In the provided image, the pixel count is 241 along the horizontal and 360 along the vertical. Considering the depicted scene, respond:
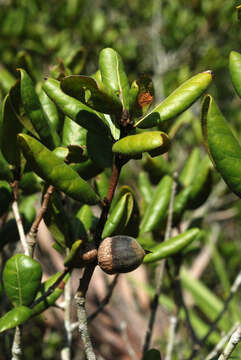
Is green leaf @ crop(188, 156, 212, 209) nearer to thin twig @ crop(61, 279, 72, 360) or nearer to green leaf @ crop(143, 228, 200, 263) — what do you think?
green leaf @ crop(143, 228, 200, 263)

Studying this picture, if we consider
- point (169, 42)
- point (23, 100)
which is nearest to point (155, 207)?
point (23, 100)

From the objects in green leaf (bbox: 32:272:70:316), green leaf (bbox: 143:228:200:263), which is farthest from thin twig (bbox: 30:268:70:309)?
green leaf (bbox: 143:228:200:263)

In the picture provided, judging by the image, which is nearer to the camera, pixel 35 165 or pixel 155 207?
pixel 35 165

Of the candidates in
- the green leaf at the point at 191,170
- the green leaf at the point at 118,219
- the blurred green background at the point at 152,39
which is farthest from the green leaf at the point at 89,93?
the blurred green background at the point at 152,39

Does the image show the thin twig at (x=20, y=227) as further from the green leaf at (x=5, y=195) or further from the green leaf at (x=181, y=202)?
the green leaf at (x=181, y=202)

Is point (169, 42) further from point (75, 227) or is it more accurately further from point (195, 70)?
point (75, 227)

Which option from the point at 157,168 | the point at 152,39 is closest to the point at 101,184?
the point at 157,168
